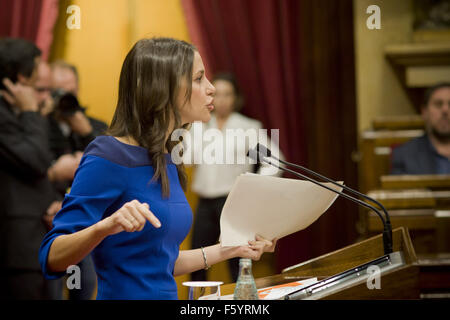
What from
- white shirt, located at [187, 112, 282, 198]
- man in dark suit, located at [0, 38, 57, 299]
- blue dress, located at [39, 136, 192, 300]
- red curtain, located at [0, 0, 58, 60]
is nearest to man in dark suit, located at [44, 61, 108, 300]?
man in dark suit, located at [0, 38, 57, 299]

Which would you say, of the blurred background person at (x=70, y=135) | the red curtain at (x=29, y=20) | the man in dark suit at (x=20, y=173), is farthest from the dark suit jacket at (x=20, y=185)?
the red curtain at (x=29, y=20)

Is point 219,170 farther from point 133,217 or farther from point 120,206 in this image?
point 133,217

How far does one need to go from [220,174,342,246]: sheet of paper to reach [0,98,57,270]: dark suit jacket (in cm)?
127

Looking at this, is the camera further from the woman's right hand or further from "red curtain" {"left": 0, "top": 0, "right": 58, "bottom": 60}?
the woman's right hand

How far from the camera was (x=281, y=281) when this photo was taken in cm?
143

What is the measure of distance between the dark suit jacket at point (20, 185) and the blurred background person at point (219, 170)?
1.11m

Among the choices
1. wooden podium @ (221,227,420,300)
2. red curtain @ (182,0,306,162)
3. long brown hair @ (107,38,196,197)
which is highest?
red curtain @ (182,0,306,162)

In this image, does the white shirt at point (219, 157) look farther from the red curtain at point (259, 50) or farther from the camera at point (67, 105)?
the camera at point (67, 105)

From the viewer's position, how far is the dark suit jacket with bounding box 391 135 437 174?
3268 millimetres

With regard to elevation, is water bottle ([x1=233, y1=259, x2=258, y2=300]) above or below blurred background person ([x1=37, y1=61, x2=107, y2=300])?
below

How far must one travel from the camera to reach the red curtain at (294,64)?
3.88m

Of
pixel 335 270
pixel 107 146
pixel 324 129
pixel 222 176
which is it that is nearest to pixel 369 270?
pixel 335 270

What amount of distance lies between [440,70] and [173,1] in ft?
5.63

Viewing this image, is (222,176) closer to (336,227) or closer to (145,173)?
(336,227)
